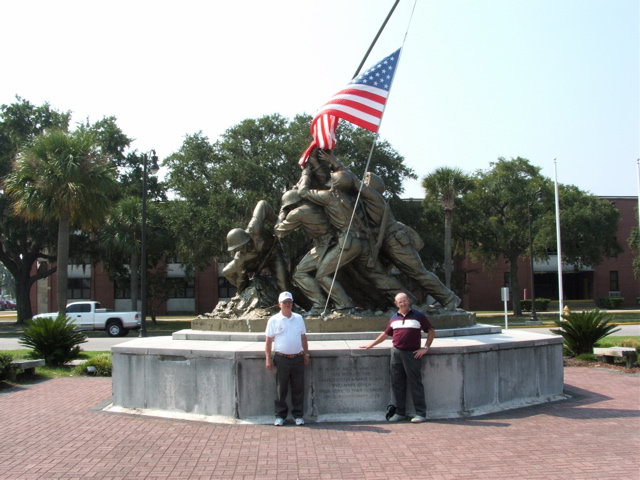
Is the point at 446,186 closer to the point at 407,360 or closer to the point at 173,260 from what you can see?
the point at 173,260

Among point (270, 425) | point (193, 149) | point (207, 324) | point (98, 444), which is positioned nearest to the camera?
point (98, 444)

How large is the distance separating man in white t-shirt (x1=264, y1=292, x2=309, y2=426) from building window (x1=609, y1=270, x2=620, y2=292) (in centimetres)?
5345

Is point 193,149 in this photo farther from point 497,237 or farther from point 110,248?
point 497,237

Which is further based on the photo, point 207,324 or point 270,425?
point 207,324

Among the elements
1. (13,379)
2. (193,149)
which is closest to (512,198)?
(193,149)

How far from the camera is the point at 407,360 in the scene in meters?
7.54

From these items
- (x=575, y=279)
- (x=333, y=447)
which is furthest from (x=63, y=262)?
(x=575, y=279)

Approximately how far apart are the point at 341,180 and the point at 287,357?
3942mm

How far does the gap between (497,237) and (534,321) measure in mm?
7469

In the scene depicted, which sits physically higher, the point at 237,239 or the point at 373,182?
the point at 373,182

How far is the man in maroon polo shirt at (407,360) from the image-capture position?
7543mm

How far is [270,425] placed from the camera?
7.47 meters

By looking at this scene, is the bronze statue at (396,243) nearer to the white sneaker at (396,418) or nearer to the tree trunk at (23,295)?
the white sneaker at (396,418)

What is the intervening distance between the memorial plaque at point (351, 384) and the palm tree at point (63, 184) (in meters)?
18.5
